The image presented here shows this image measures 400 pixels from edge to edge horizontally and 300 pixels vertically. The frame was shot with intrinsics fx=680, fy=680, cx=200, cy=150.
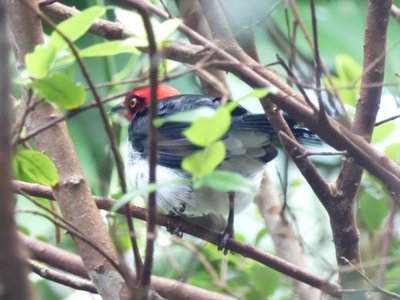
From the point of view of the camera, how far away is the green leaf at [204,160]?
3.96 feet

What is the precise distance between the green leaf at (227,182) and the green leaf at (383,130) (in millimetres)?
1246

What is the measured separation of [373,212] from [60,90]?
1.57m

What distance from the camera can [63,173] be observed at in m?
2.01

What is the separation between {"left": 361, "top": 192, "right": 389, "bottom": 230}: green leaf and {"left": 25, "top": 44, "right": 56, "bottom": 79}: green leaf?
5.14 feet

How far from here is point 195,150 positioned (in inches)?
110

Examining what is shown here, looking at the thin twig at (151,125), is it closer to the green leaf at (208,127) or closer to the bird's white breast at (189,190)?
the green leaf at (208,127)

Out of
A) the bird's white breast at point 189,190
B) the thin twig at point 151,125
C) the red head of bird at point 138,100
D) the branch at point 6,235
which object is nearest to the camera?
the branch at point 6,235

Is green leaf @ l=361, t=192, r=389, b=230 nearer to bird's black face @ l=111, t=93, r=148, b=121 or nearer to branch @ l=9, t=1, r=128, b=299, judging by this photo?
branch @ l=9, t=1, r=128, b=299

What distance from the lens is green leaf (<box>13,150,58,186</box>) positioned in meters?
1.62

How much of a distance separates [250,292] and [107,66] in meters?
1.21

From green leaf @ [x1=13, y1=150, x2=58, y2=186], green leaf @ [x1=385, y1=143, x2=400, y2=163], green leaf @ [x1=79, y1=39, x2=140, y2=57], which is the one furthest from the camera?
green leaf @ [x1=385, y1=143, x2=400, y2=163]

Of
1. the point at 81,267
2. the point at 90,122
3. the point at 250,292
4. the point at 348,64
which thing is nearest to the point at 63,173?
the point at 81,267

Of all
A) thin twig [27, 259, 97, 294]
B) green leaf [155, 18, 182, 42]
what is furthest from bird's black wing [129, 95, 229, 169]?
green leaf [155, 18, 182, 42]

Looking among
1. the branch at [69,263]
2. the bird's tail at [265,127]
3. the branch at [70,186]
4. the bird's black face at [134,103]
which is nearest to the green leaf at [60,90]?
the branch at [70,186]
